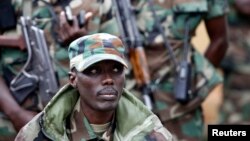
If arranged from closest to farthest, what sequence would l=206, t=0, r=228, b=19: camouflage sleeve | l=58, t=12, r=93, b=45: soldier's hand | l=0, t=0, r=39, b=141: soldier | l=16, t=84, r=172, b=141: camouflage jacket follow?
l=16, t=84, r=172, b=141: camouflage jacket → l=58, t=12, r=93, b=45: soldier's hand → l=0, t=0, r=39, b=141: soldier → l=206, t=0, r=228, b=19: camouflage sleeve

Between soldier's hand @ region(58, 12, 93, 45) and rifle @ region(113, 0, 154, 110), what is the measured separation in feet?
1.05

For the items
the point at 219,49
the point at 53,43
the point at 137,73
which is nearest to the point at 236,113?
the point at 219,49

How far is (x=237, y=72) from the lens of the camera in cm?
755

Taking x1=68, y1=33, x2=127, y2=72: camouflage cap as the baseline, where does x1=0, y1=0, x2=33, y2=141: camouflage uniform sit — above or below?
below

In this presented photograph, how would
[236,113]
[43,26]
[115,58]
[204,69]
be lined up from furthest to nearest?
[236,113]
[204,69]
[43,26]
[115,58]

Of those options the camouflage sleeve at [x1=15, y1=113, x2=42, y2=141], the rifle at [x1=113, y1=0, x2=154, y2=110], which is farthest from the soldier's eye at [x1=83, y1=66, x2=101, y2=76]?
the rifle at [x1=113, y1=0, x2=154, y2=110]

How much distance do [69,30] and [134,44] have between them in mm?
462

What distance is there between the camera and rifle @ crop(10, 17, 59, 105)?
20.7ft

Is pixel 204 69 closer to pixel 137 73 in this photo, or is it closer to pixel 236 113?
pixel 137 73

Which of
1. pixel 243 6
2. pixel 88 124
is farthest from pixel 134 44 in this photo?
pixel 88 124

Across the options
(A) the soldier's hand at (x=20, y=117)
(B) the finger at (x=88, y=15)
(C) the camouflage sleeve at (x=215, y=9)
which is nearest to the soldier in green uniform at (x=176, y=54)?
(C) the camouflage sleeve at (x=215, y=9)

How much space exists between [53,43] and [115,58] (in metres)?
1.54

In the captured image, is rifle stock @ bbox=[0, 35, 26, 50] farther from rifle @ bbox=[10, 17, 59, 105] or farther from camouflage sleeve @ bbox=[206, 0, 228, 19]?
camouflage sleeve @ bbox=[206, 0, 228, 19]

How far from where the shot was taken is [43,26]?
6.34m
